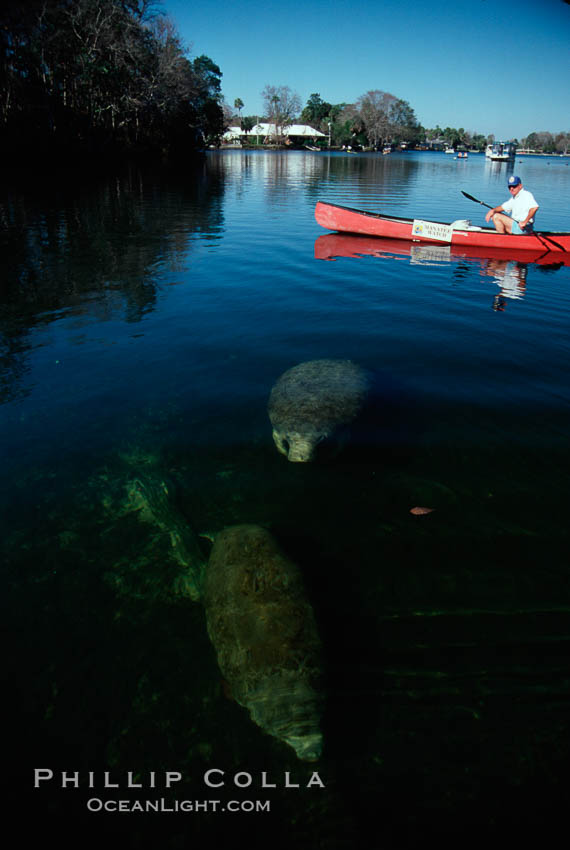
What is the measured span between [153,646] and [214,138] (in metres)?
111

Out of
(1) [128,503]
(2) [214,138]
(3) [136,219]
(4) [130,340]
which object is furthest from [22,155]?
(2) [214,138]

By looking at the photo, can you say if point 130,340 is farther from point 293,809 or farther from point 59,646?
point 293,809

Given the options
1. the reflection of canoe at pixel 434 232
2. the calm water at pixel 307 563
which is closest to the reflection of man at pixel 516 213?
the reflection of canoe at pixel 434 232

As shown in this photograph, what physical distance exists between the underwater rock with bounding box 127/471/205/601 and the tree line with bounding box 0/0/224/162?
4196cm

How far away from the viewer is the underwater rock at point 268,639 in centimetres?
243

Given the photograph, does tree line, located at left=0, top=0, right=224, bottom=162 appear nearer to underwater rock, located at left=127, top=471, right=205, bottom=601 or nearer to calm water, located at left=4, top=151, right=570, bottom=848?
calm water, located at left=4, top=151, right=570, bottom=848

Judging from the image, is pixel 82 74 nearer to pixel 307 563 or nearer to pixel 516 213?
pixel 516 213

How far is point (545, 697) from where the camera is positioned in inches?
106

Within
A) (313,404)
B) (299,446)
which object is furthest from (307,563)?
(313,404)

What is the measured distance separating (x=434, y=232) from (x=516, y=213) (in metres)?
2.49

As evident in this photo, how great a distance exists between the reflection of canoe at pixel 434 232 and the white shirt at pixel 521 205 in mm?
807

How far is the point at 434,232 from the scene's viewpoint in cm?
1489

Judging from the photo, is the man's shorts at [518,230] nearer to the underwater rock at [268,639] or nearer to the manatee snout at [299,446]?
the manatee snout at [299,446]

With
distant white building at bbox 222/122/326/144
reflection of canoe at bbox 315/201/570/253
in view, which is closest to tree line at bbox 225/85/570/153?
distant white building at bbox 222/122/326/144
